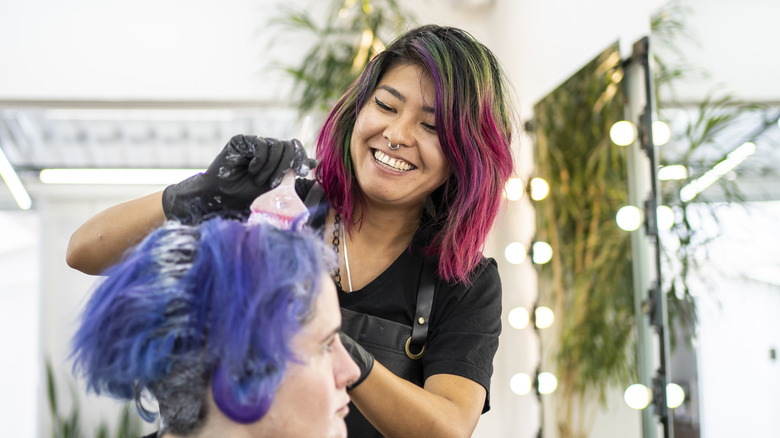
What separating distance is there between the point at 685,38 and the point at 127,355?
6.57 ft

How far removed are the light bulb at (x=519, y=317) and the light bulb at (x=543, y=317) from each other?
96 millimetres

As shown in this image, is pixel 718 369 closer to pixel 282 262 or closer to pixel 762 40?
pixel 762 40

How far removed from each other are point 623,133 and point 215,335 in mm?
2129

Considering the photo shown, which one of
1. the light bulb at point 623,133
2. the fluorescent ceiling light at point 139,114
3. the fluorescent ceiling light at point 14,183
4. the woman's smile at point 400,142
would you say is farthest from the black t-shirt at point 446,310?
the fluorescent ceiling light at point 14,183

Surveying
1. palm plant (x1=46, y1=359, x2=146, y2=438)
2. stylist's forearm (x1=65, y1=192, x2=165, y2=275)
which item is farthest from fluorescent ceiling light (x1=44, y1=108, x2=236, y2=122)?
stylist's forearm (x1=65, y1=192, x2=165, y2=275)

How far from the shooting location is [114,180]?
4.73 m

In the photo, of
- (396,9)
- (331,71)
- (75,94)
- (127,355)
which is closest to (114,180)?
(75,94)

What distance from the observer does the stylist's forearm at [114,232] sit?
4.26 ft

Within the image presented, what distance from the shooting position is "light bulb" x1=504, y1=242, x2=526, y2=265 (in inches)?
146

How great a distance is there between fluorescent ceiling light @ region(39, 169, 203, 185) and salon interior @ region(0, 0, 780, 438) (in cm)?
1

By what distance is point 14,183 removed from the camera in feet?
15.3

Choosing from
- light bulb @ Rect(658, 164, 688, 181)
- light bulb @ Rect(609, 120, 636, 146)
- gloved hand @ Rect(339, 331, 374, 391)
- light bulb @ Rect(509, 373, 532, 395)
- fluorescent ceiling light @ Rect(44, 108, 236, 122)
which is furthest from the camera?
fluorescent ceiling light @ Rect(44, 108, 236, 122)

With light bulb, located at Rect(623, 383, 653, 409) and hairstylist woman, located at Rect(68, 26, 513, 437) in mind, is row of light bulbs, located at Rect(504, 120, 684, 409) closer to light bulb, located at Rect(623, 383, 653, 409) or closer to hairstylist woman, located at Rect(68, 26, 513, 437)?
light bulb, located at Rect(623, 383, 653, 409)

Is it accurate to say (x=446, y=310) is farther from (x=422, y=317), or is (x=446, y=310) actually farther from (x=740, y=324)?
(x=740, y=324)
